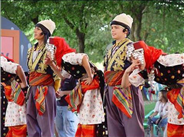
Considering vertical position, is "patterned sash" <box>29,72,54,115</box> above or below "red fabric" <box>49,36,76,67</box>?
below

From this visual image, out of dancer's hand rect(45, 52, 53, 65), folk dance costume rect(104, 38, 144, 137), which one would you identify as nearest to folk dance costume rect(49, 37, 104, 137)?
dancer's hand rect(45, 52, 53, 65)

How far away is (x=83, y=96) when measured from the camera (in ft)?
14.2

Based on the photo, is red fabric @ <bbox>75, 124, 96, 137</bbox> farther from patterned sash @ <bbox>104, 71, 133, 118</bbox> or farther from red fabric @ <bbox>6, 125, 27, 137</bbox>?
red fabric @ <bbox>6, 125, 27, 137</bbox>

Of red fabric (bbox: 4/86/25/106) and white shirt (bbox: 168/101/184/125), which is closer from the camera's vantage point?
white shirt (bbox: 168/101/184/125)

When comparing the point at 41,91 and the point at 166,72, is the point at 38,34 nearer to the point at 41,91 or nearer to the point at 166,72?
the point at 41,91

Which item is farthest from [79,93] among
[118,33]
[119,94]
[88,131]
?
[118,33]

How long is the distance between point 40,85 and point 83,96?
0.49m

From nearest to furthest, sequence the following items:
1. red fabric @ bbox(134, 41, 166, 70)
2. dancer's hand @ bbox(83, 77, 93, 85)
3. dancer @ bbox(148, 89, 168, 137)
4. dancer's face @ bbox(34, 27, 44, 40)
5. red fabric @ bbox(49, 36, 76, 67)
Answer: red fabric @ bbox(134, 41, 166, 70) → dancer's hand @ bbox(83, 77, 93, 85) → red fabric @ bbox(49, 36, 76, 67) → dancer's face @ bbox(34, 27, 44, 40) → dancer @ bbox(148, 89, 168, 137)

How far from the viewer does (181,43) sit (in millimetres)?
11820

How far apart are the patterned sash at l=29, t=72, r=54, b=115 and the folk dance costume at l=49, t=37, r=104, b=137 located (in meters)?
0.23

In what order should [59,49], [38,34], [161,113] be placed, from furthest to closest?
[161,113] → [38,34] → [59,49]

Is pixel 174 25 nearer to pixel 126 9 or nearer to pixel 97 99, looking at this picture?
pixel 126 9

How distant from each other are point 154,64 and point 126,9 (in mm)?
6512

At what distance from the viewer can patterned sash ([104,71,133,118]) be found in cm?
375
